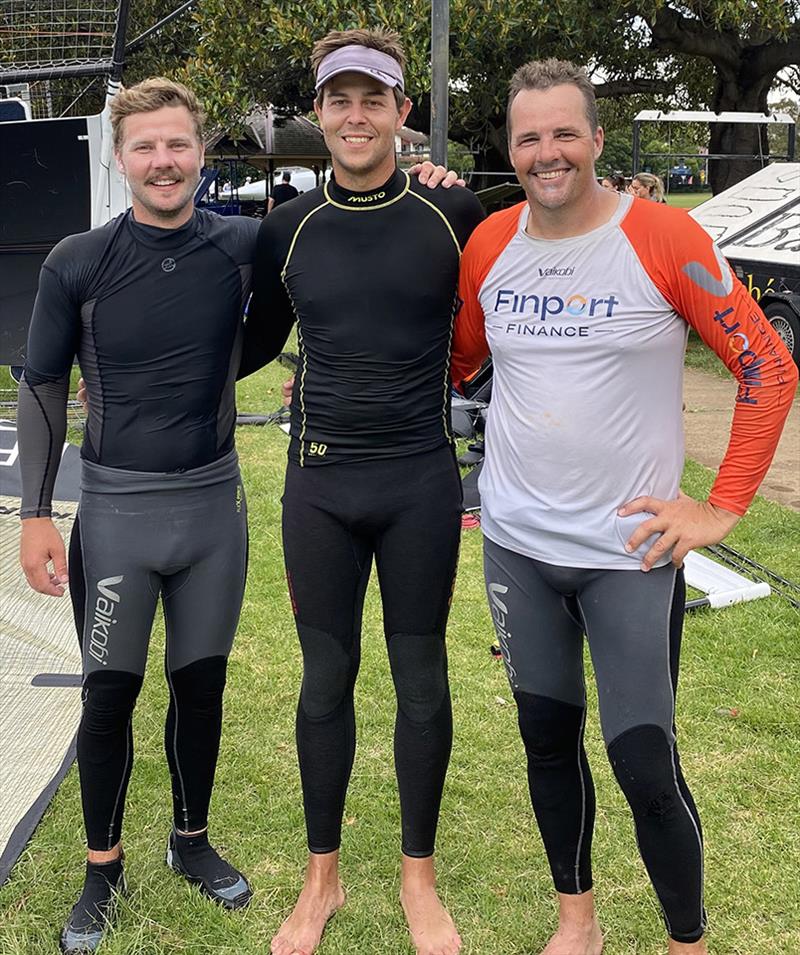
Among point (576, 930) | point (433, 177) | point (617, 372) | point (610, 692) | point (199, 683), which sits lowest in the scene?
point (576, 930)

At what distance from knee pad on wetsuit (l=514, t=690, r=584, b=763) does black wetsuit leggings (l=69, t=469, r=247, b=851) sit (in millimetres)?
849

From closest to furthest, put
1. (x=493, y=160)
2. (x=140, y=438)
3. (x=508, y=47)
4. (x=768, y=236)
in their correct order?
1. (x=140, y=438)
2. (x=768, y=236)
3. (x=508, y=47)
4. (x=493, y=160)

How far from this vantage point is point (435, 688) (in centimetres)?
261

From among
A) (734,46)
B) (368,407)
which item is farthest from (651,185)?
(368,407)

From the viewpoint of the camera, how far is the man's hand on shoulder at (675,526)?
6.88ft

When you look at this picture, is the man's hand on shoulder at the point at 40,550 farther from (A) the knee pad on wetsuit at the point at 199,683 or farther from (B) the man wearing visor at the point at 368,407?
(B) the man wearing visor at the point at 368,407

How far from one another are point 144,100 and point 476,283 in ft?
3.04

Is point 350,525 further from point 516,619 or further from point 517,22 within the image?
point 517,22

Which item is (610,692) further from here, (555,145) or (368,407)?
(555,145)

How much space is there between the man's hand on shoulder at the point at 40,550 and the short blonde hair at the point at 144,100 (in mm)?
989

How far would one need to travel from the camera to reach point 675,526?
210cm

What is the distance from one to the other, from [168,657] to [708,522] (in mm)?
1466

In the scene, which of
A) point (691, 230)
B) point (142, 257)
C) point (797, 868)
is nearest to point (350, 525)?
point (142, 257)

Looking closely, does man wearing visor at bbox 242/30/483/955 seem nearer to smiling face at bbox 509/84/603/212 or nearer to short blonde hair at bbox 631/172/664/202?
smiling face at bbox 509/84/603/212
